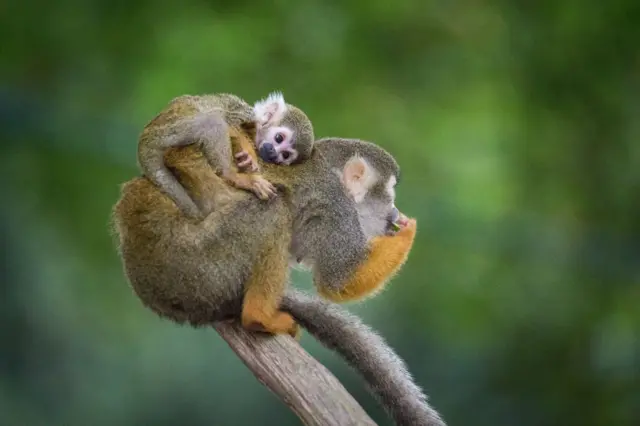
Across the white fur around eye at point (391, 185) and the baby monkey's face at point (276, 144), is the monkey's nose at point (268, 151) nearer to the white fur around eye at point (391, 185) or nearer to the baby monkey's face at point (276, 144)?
the baby monkey's face at point (276, 144)

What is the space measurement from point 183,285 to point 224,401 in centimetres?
192

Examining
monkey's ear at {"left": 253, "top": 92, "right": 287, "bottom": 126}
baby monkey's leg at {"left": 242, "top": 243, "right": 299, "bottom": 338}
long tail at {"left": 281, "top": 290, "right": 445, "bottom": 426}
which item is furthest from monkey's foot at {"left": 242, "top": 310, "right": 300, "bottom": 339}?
monkey's ear at {"left": 253, "top": 92, "right": 287, "bottom": 126}

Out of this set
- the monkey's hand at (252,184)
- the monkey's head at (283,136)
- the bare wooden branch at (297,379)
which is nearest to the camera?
the bare wooden branch at (297,379)

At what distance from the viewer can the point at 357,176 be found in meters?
2.70

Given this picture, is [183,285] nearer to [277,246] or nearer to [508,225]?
[277,246]

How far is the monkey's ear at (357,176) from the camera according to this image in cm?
270

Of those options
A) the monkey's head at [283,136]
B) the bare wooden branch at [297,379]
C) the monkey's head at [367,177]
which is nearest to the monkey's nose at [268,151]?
the monkey's head at [283,136]

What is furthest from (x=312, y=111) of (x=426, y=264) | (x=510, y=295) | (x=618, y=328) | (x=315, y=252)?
(x=315, y=252)

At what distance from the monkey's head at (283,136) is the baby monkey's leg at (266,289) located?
0.30 meters

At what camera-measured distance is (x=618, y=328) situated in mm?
4668

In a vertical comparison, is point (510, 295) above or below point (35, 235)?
above

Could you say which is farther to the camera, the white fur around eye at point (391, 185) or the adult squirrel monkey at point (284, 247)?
the white fur around eye at point (391, 185)

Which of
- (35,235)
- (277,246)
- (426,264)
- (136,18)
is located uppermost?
(136,18)

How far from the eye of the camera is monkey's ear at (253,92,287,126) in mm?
2631
